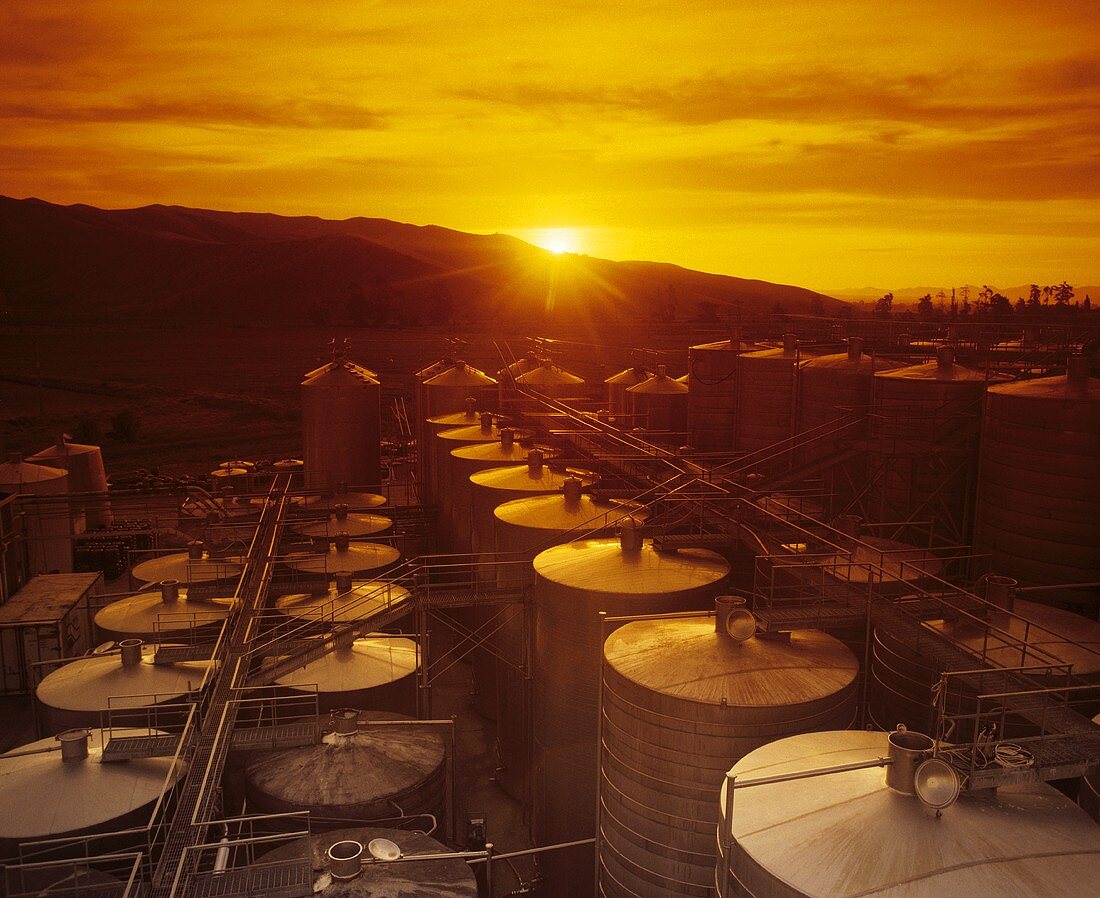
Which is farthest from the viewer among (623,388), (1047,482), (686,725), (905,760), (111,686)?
(623,388)

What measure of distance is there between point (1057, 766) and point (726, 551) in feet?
36.2

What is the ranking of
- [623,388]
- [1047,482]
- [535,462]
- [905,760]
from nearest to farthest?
1. [905,760]
2. [1047,482]
3. [535,462]
4. [623,388]

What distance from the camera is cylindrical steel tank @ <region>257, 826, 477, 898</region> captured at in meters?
11.5

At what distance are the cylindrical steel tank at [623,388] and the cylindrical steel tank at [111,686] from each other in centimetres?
2371

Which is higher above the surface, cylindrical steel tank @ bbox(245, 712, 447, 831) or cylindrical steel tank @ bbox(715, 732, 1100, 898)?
cylindrical steel tank @ bbox(715, 732, 1100, 898)

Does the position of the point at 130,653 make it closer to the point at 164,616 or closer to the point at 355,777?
the point at 164,616

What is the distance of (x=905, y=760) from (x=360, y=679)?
11.5 metres

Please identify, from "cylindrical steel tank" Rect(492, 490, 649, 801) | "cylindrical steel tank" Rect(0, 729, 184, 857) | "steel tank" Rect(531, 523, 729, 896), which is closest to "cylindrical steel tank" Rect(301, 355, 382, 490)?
"cylindrical steel tank" Rect(492, 490, 649, 801)

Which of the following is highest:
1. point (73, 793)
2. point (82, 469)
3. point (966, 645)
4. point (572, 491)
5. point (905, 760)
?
point (572, 491)

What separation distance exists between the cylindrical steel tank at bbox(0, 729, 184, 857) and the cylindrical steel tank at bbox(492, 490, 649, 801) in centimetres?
751

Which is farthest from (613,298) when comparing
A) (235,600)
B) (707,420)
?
(235,600)

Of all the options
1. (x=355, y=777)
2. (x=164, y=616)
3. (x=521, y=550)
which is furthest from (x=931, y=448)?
(x=164, y=616)

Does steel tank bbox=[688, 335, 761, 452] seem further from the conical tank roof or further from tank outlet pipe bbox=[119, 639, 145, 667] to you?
tank outlet pipe bbox=[119, 639, 145, 667]

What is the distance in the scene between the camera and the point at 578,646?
16.2 m
